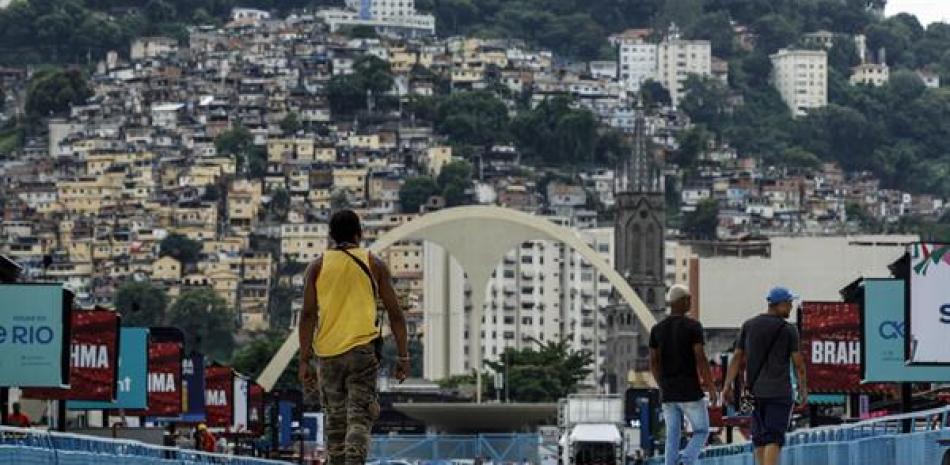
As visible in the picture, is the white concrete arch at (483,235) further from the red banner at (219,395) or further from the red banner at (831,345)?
the red banner at (831,345)

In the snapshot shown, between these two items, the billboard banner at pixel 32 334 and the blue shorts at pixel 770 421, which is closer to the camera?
the blue shorts at pixel 770 421

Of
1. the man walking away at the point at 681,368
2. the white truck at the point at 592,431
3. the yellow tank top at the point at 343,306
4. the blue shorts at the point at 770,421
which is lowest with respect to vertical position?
the white truck at the point at 592,431

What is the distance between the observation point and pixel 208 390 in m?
62.6

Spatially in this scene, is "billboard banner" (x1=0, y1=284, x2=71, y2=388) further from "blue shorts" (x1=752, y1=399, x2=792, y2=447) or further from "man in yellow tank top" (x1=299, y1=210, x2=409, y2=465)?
"man in yellow tank top" (x1=299, y1=210, x2=409, y2=465)

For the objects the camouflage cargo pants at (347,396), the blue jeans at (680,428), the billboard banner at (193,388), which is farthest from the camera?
the billboard banner at (193,388)

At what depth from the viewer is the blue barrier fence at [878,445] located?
22453 mm

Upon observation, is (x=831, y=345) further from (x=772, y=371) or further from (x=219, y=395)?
(x=772, y=371)

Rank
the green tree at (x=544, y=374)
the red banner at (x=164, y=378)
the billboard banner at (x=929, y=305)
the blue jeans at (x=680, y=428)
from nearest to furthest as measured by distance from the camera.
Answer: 1. the blue jeans at (x=680, y=428)
2. the billboard banner at (x=929, y=305)
3. the red banner at (x=164, y=378)
4. the green tree at (x=544, y=374)

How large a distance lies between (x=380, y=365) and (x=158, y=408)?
31209mm

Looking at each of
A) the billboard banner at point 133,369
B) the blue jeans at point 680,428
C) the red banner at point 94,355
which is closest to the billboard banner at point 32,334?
the red banner at point 94,355

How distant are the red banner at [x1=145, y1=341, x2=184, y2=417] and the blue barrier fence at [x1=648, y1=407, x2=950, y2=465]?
22291 mm

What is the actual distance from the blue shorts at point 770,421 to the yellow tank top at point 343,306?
12.2 feet

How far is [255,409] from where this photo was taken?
71500 mm

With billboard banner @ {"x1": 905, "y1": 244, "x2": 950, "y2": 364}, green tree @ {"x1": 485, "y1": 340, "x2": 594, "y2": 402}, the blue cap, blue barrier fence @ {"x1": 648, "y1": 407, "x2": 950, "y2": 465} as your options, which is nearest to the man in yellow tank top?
blue barrier fence @ {"x1": 648, "y1": 407, "x2": 950, "y2": 465}
